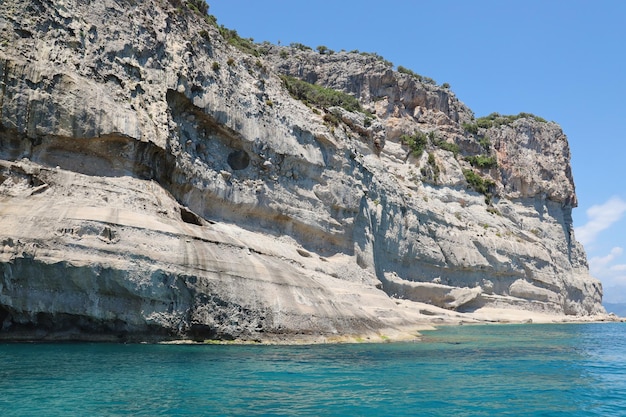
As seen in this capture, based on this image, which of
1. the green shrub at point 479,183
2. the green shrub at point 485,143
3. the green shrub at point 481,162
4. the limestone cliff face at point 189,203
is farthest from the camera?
the green shrub at point 485,143

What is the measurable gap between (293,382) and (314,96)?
41130 mm

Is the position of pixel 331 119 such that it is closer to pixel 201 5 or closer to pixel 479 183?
pixel 201 5

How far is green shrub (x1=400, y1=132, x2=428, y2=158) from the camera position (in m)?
64.9

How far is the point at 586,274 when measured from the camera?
7956 centimetres

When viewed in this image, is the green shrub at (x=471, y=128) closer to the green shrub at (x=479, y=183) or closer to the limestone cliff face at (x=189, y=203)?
the green shrub at (x=479, y=183)

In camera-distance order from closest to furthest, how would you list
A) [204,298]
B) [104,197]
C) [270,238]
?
[204,298] < [104,197] < [270,238]


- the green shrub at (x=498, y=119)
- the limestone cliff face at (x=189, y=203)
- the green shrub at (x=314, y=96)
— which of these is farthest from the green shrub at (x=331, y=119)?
the green shrub at (x=498, y=119)

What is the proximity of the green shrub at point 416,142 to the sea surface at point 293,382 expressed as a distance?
4299cm

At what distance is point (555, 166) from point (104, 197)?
2819 inches

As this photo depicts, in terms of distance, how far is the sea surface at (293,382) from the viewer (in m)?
12.6

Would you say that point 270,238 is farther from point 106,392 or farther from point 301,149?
point 106,392

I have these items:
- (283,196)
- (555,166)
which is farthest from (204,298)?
(555,166)

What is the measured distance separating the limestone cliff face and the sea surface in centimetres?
199

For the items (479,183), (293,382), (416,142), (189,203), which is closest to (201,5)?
(189,203)
